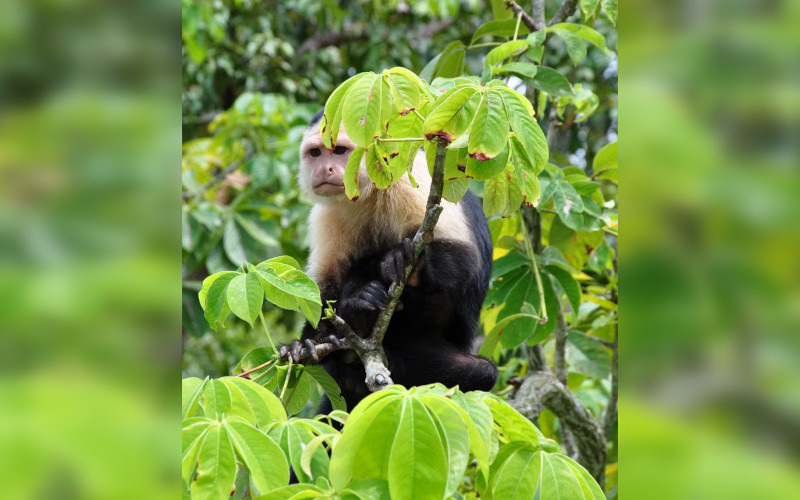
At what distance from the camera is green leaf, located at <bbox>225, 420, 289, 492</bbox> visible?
985 millimetres

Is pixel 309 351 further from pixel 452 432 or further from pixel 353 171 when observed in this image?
pixel 452 432

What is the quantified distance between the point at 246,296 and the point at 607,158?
1722 millimetres

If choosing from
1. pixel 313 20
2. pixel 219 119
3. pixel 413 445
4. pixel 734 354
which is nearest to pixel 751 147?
pixel 734 354

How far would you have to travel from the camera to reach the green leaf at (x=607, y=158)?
104 inches

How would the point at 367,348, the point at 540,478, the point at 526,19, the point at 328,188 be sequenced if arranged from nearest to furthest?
1. the point at 540,478
2. the point at 367,348
3. the point at 328,188
4. the point at 526,19

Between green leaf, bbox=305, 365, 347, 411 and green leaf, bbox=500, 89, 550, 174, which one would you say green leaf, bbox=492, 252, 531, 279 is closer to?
green leaf, bbox=305, 365, 347, 411

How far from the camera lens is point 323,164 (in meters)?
2.50

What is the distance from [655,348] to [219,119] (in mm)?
4682

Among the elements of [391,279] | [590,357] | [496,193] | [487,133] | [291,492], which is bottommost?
[590,357]

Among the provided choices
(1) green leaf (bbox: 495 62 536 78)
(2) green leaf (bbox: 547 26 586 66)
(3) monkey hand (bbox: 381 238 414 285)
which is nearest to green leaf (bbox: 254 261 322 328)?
(3) monkey hand (bbox: 381 238 414 285)

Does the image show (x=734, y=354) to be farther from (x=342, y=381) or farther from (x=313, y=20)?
(x=313, y=20)

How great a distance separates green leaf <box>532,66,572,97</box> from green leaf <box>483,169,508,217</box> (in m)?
0.77

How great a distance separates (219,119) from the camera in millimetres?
4887

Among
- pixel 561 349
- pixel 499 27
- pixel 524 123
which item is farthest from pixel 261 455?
pixel 499 27
